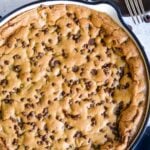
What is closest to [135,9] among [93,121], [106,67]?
[106,67]

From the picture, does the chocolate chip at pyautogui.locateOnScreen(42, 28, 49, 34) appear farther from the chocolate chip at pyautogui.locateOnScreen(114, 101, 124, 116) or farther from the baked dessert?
the chocolate chip at pyautogui.locateOnScreen(114, 101, 124, 116)

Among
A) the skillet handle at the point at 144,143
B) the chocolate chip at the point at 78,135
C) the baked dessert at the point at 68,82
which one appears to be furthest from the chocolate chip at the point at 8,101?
the skillet handle at the point at 144,143

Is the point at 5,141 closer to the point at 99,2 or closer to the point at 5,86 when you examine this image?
the point at 5,86

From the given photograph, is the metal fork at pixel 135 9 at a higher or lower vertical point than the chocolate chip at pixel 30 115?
higher

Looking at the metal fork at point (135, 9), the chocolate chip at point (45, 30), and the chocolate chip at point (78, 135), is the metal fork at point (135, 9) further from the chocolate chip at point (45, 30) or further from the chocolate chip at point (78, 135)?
the chocolate chip at point (78, 135)

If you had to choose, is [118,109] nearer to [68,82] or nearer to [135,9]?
[68,82]

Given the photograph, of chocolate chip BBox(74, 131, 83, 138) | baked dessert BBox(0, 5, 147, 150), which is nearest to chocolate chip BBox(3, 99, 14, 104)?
baked dessert BBox(0, 5, 147, 150)
